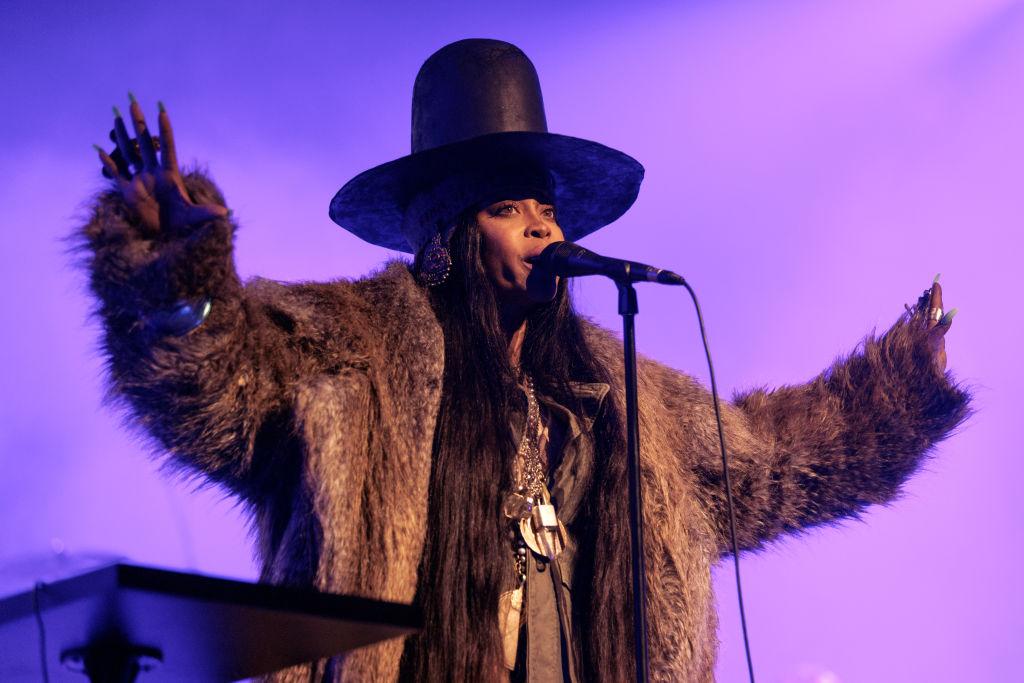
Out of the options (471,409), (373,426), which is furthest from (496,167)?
(373,426)

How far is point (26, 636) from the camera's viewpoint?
1.55 m

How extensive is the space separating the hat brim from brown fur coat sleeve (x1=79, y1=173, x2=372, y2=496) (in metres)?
0.60

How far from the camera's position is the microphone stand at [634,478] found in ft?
6.26

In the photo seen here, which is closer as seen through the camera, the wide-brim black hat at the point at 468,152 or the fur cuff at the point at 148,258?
the fur cuff at the point at 148,258


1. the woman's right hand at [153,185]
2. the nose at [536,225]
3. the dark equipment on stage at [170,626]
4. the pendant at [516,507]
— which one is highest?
the nose at [536,225]

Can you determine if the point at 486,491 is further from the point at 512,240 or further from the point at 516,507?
the point at 512,240

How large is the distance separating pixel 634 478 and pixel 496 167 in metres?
1.05

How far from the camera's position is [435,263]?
108 inches

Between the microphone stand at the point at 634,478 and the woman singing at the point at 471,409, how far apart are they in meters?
0.51

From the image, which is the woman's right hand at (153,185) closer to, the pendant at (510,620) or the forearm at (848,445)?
the pendant at (510,620)

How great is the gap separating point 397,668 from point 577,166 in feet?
4.52

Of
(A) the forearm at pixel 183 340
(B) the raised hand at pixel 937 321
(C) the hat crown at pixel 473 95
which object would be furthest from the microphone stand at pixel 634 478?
(B) the raised hand at pixel 937 321

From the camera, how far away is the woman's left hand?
3.09 m

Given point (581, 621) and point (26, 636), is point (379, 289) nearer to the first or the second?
point (581, 621)
